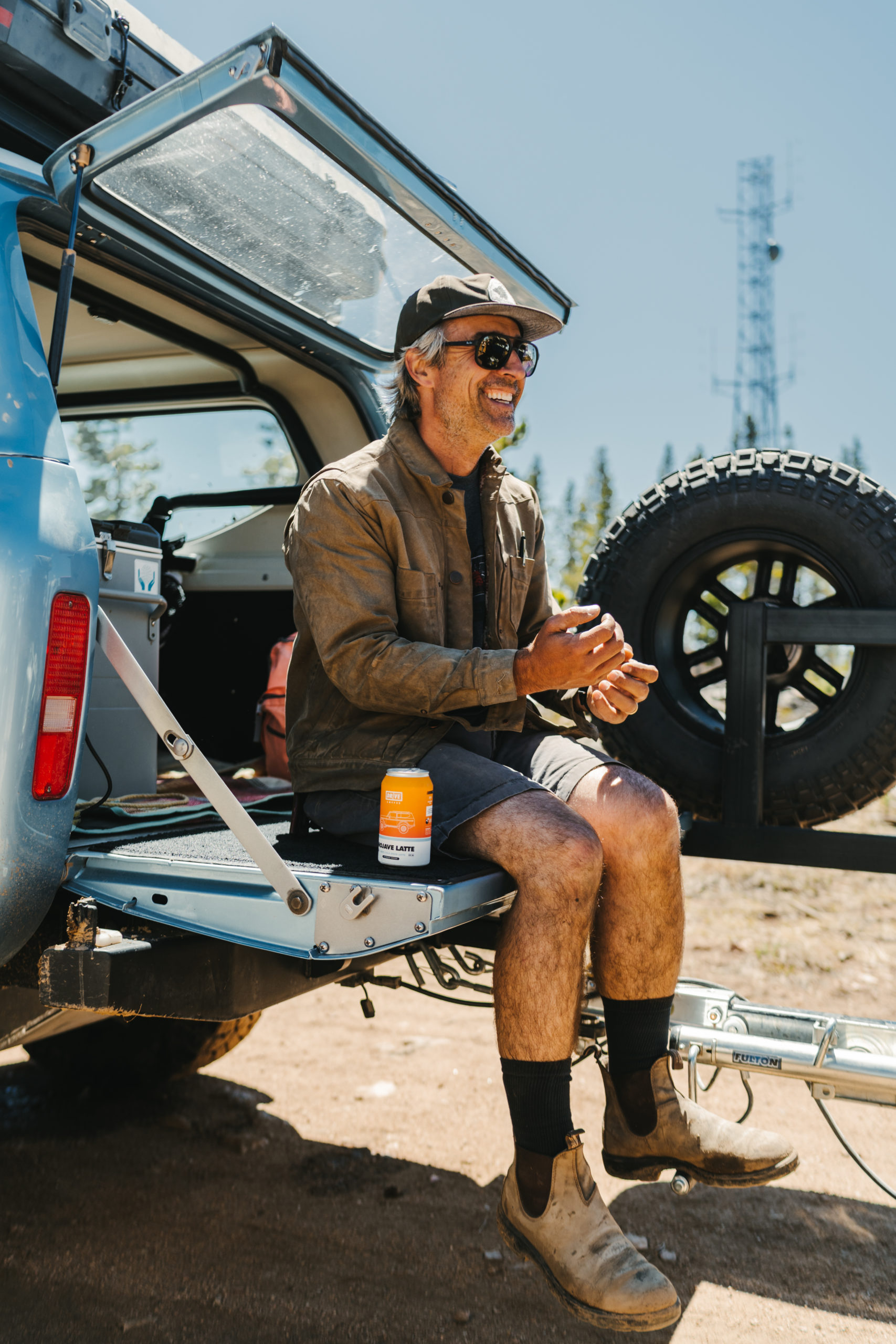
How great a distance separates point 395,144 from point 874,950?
15.4ft

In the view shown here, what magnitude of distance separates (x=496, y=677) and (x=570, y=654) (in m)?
0.16

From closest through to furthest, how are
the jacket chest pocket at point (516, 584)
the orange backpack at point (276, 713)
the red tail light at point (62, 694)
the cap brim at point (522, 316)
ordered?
the red tail light at point (62, 694) → the cap brim at point (522, 316) → the jacket chest pocket at point (516, 584) → the orange backpack at point (276, 713)

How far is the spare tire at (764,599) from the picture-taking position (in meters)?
2.49

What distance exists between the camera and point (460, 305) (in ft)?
7.84

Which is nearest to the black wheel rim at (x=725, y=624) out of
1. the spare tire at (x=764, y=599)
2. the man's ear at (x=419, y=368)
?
the spare tire at (x=764, y=599)

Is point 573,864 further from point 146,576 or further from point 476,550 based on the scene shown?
point 146,576

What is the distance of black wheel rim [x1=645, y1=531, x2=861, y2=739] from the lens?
103 inches

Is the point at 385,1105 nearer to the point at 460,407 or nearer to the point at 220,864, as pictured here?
the point at 220,864

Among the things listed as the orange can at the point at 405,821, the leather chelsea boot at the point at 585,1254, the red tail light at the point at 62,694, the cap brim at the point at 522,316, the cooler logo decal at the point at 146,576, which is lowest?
the leather chelsea boot at the point at 585,1254

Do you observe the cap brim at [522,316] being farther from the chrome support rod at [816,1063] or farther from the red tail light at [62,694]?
the chrome support rod at [816,1063]

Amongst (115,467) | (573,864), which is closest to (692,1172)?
(573,864)

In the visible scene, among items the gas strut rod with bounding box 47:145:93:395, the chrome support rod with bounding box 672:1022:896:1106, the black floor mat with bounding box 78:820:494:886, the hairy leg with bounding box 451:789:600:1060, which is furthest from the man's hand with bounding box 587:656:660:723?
the gas strut rod with bounding box 47:145:93:395

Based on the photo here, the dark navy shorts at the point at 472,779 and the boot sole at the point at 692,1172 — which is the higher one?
the dark navy shorts at the point at 472,779

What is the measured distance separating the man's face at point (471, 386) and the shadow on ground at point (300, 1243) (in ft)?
6.50
